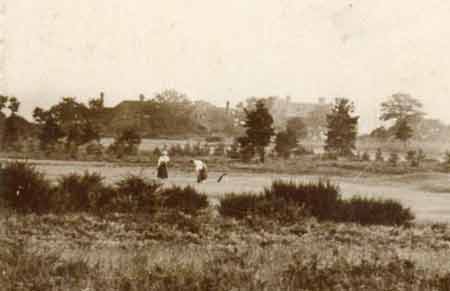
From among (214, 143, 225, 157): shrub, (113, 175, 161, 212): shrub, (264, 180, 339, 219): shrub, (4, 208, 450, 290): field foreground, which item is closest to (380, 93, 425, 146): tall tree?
(264, 180, 339, 219): shrub

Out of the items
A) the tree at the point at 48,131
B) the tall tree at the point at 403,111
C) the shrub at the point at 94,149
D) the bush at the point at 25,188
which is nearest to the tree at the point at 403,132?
the tall tree at the point at 403,111

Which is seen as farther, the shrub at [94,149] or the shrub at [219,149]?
the shrub at [219,149]

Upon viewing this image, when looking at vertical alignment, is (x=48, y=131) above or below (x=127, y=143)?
above

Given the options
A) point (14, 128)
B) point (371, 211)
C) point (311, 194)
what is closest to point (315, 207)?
point (311, 194)

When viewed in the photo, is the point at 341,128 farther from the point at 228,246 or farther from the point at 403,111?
the point at 228,246

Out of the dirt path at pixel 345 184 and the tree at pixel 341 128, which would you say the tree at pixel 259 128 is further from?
the tree at pixel 341 128
